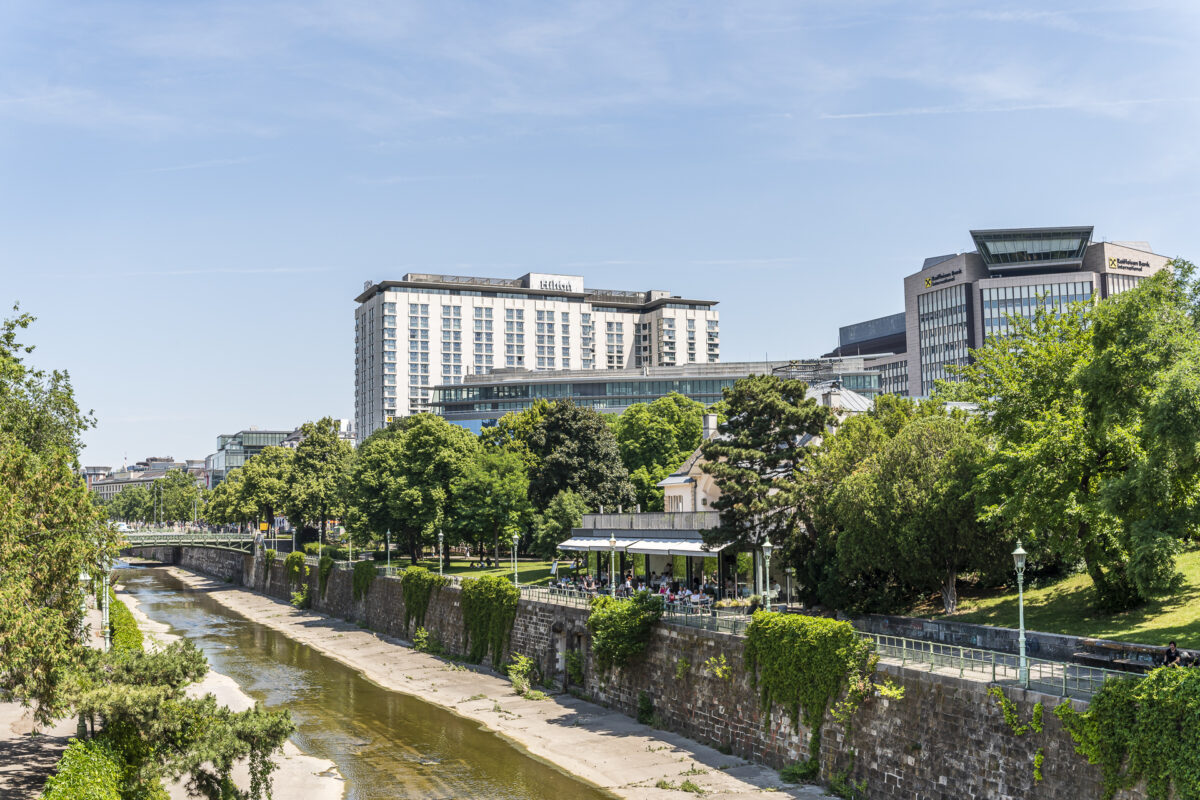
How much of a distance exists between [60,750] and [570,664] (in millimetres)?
22382

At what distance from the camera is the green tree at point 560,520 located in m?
74.2

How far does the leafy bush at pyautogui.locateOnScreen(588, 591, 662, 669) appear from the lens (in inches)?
1715

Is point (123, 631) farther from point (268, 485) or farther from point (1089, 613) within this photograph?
point (268, 485)

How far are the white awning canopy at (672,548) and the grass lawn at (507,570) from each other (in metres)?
12.5

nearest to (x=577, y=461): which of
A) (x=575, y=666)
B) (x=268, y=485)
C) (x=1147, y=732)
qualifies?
(x=575, y=666)

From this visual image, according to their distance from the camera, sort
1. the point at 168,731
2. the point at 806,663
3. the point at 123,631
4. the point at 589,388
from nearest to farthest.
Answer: the point at 168,731
the point at 806,663
the point at 123,631
the point at 589,388

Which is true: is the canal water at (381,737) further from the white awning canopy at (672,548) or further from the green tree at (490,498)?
the green tree at (490,498)

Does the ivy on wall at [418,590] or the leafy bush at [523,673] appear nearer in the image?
the leafy bush at [523,673]

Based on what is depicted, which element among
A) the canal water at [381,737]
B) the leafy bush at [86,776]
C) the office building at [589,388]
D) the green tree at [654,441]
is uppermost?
the office building at [589,388]

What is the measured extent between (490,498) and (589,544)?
17133 millimetres

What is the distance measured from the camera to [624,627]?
143 ft

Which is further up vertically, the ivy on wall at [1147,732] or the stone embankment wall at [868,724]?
the ivy on wall at [1147,732]

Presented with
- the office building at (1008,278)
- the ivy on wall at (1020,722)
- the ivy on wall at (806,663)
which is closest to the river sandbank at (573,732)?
the ivy on wall at (806,663)

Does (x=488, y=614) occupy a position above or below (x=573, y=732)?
above
